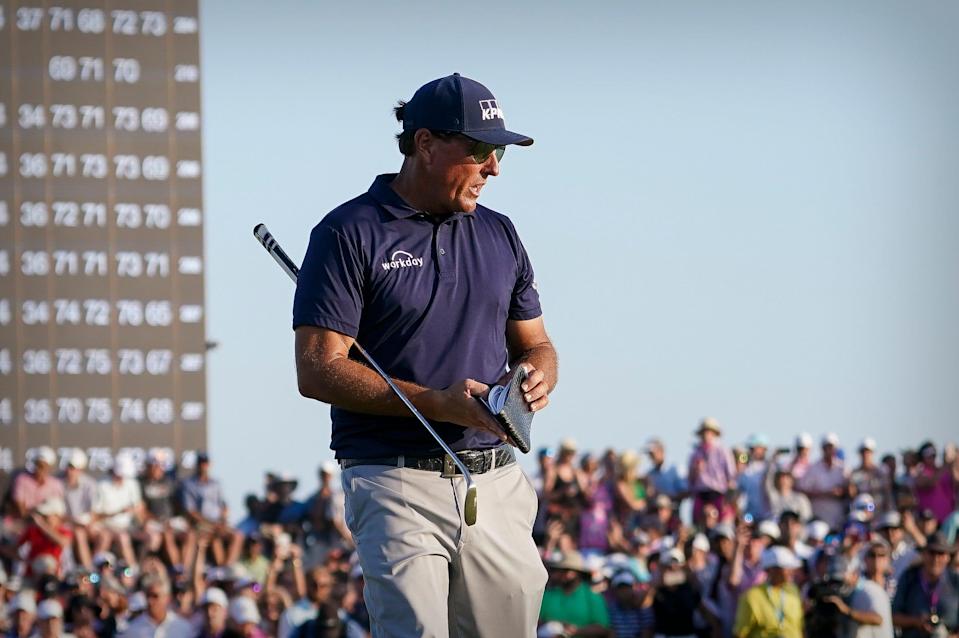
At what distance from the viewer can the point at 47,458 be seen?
17.9 metres

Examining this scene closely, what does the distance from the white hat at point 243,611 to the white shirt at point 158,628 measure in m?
0.45

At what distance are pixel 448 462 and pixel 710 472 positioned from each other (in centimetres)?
1213

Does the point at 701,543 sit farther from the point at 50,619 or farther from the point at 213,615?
the point at 50,619

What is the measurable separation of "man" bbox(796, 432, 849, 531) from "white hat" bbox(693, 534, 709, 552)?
77.7 inches

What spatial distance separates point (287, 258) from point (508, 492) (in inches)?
39.0

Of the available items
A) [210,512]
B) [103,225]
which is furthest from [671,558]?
[103,225]

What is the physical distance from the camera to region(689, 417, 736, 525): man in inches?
669

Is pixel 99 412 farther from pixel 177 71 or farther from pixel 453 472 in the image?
pixel 453 472

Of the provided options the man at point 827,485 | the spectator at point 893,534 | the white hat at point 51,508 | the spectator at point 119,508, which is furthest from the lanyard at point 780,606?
the white hat at point 51,508

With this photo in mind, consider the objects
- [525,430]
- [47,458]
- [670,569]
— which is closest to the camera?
[525,430]

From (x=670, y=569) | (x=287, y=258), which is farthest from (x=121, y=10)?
(x=287, y=258)

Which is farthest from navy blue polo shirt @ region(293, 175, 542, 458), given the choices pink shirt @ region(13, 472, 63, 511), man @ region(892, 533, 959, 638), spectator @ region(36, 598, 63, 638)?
pink shirt @ region(13, 472, 63, 511)

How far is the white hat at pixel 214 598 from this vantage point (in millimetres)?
14883

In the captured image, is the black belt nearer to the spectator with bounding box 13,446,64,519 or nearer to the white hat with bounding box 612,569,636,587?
the white hat with bounding box 612,569,636,587
